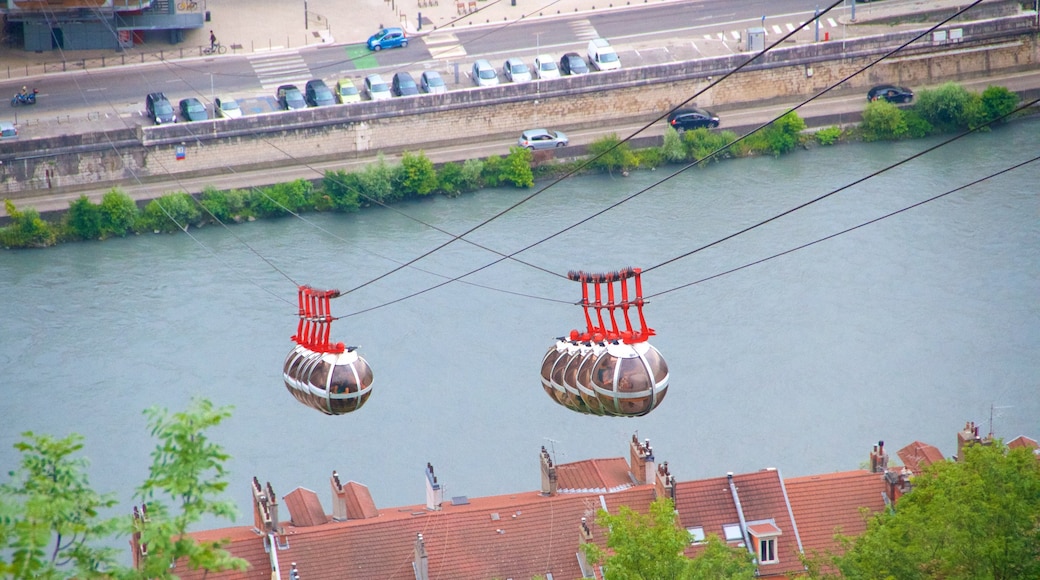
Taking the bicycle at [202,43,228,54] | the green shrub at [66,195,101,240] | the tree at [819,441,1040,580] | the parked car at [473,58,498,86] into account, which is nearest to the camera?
the tree at [819,441,1040,580]

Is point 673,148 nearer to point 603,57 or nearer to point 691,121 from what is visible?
point 691,121

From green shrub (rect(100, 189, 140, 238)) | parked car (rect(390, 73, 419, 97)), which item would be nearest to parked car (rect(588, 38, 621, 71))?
parked car (rect(390, 73, 419, 97))

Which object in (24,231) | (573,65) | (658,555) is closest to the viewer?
(658,555)

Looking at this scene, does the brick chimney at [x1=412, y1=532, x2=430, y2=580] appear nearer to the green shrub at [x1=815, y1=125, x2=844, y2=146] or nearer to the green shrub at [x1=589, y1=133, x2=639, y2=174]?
the green shrub at [x1=589, y1=133, x2=639, y2=174]

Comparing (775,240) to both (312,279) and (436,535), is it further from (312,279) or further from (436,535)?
(436,535)

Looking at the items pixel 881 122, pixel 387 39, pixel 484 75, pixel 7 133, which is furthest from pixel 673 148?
pixel 7 133

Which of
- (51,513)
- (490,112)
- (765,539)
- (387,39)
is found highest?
(387,39)

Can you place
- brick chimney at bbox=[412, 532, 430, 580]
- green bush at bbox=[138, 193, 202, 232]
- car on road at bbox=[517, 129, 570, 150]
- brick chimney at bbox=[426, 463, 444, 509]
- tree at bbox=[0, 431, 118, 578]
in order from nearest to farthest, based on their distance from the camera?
1. tree at bbox=[0, 431, 118, 578]
2. brick chimney at bbox=[412, 532, 430, 580]
3. brick chimney at bbox=[426, 463, 444, 509]
4. green bush at bbox=[138, 193, 202, 232]
5. car on road at bbox=[517, 129, 570, 150]
